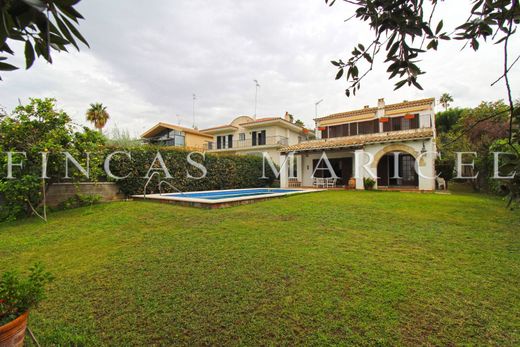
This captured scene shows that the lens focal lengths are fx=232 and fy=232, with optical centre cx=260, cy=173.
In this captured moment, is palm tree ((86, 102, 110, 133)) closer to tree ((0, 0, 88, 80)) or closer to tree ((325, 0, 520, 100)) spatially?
tree ((0, 0, 88, 80))

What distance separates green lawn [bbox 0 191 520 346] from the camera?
241 centimetres

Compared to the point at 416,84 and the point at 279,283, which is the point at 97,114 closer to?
the point at 279,283

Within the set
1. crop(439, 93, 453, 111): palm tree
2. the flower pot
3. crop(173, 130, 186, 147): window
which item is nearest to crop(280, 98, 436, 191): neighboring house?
crop(173, 130, 186, 147): window

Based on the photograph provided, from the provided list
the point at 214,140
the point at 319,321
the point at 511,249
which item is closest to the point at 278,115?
the point at 214,140

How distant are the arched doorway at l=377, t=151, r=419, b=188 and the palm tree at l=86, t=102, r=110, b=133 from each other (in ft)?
103

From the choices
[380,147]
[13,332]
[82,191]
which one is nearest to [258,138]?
[380,147]

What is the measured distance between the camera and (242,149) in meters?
29.2

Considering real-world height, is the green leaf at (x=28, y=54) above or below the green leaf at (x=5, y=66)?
above

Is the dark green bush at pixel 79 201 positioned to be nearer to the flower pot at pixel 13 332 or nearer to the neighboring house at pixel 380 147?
the flower pot at pixel 13 332

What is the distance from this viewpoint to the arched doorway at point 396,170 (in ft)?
61.4

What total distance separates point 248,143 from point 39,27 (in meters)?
28.6

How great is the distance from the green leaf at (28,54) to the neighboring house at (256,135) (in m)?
24.7

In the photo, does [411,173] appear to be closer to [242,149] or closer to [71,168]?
[242,149]

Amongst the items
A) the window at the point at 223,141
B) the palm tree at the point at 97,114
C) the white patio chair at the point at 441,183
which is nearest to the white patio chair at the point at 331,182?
the white patio chair at the point at 441,183
